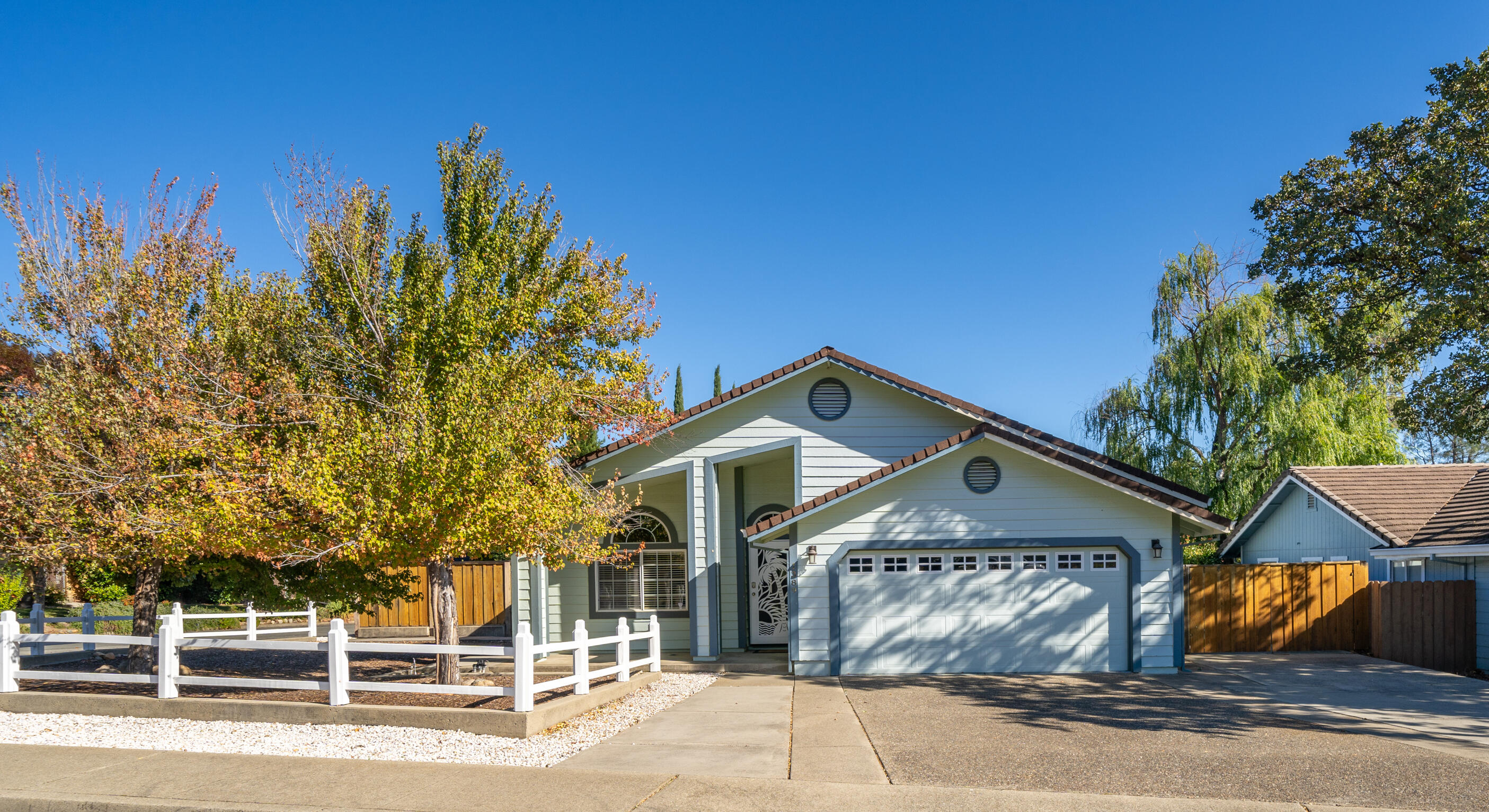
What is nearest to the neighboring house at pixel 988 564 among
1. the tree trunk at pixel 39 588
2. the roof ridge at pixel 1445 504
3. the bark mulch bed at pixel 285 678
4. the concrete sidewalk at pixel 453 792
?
the bark mulch bed at pixel 285 678

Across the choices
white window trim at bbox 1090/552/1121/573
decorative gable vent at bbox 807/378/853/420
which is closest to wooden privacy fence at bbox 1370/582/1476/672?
white window trim at bbox 1090/552/1121/573

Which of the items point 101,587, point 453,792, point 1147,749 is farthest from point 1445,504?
point 101,587

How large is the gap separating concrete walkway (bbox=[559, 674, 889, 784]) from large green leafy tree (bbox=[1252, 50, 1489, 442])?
9.95 m

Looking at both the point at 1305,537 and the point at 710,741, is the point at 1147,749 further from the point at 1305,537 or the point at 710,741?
the point at 1305,537

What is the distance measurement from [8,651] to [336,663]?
4.86m

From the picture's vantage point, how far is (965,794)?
24.0ft

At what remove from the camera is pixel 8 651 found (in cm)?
1162

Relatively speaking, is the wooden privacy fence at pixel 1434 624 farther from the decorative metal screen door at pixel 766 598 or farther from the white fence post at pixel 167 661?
the white fence post at pixel 167 661

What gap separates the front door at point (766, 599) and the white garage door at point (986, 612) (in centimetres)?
315

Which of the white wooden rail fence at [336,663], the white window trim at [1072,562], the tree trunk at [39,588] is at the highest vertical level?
the white window trim at [1072,562]

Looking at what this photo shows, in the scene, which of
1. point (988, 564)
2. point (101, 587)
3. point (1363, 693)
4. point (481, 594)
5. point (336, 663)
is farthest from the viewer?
point (481, 594)

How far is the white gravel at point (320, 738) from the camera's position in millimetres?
8766

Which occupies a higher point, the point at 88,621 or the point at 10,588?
the point at 10,588

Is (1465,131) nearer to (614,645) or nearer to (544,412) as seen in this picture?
(544,412)
